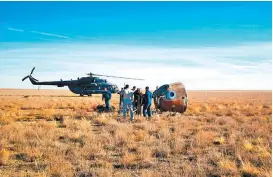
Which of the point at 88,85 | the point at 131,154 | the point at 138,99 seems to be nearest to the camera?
the point at 131,154

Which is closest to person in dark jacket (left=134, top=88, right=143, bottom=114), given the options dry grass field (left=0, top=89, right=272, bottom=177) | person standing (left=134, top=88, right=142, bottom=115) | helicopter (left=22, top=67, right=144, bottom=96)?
person standing (left=134, top=88, right=142, bottom=115)

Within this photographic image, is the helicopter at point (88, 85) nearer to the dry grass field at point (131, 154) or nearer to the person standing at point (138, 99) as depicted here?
the person standing at point (138, 99)

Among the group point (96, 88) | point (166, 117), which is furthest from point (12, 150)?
point (96, 88)

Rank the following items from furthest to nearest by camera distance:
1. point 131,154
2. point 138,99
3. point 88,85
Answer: point 88,85, point 138,99, point 131,154

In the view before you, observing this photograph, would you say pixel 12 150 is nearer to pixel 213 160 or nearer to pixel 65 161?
pixel 65 161

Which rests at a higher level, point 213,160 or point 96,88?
point 96,88

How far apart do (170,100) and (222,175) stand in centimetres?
1537

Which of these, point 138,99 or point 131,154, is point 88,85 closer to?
point 138,99

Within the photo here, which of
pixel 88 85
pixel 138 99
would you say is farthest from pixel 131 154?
pixel 88 85

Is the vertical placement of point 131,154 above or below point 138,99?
below

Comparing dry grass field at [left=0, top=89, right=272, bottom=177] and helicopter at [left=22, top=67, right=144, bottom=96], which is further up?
→ helicopter at [left=22, top=67, right=144, bottom=96]

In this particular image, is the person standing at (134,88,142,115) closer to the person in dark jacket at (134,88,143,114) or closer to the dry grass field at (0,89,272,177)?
the person in dark jacket at (134,88,143,114)

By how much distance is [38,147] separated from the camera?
11539 millimetres

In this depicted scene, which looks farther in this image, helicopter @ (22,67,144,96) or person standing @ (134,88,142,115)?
helicopter @ (22,67,144,96)
